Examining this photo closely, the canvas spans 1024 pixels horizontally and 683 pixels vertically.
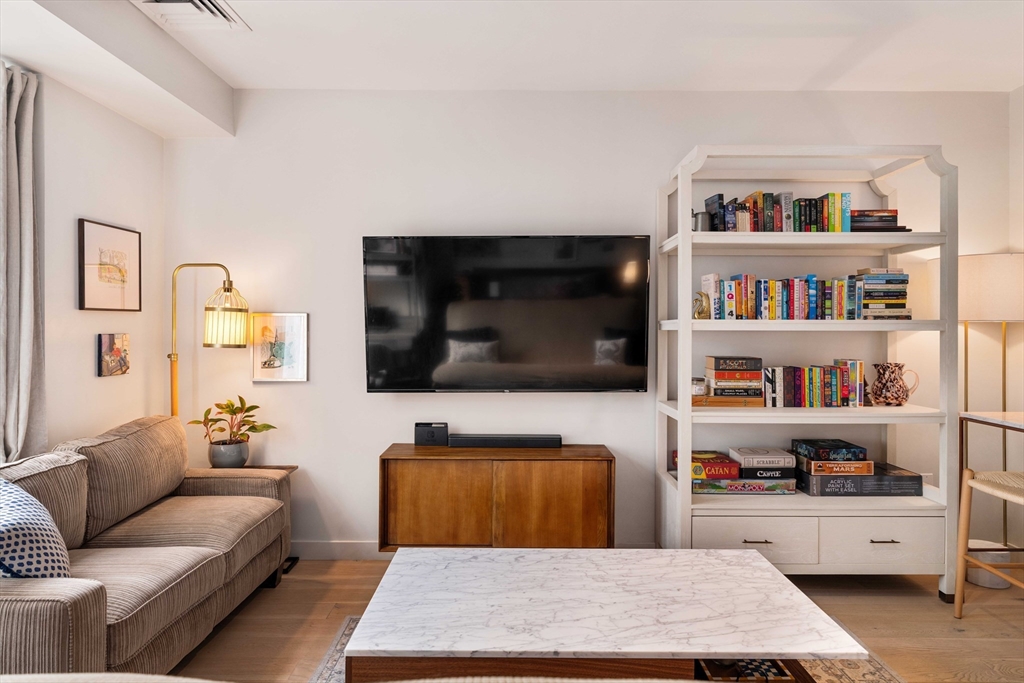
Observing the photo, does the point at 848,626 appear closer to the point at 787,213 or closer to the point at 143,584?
the point at 787,213

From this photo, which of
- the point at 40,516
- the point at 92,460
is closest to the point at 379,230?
the point at 92,460

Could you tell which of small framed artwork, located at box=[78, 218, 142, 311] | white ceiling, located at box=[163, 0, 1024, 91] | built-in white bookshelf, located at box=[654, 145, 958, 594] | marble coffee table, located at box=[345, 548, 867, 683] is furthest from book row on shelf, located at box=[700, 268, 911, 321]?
small framed artwork, located at box=[78, 218, 142, 311]

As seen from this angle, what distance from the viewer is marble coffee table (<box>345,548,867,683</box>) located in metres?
1.62

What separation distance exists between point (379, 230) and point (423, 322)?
0.59 metres

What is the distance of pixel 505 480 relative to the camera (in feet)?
10.1

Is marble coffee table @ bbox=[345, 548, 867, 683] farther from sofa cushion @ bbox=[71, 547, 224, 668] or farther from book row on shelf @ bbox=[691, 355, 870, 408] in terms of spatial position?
book row on shelf @ bbox=[691, 355, 870, 408]

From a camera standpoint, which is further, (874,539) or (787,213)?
(787,213)

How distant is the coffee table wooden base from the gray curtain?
5.96 feet

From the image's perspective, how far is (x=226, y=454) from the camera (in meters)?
3.21

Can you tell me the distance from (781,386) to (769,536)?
73 centimetres

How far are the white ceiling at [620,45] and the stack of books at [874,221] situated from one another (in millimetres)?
753

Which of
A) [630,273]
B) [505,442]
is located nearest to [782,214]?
[630,273]

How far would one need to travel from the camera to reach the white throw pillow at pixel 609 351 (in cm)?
330

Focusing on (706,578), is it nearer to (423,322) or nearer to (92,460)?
(423,322)
